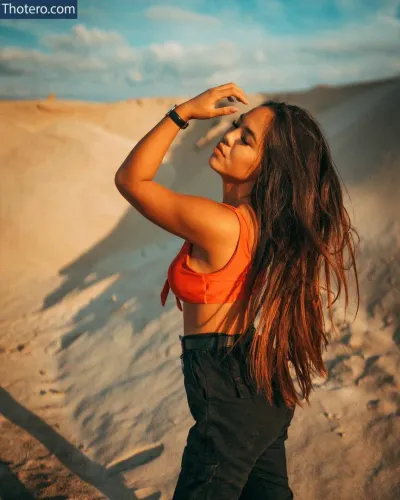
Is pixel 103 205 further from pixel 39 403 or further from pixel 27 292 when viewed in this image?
pixel 39 403

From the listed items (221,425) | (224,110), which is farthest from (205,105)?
(221,425)

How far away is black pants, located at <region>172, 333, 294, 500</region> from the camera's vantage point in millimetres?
1544

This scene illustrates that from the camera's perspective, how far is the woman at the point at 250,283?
5.08 feet

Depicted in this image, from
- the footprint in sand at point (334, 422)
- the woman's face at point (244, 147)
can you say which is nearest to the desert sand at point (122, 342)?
the footprint in sand at point (334, 422)

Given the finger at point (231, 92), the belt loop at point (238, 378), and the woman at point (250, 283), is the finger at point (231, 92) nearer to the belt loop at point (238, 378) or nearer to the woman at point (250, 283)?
the woman at point (250, 283)

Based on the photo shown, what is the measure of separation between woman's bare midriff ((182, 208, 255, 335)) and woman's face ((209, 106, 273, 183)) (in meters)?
0.15

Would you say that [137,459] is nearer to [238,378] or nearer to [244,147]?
[238,378]

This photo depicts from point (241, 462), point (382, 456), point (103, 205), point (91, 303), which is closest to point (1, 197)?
point (103, 205)

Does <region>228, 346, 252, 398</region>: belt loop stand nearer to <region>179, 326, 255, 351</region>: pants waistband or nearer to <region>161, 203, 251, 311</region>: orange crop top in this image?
<region>179, 326, 255, 351</region>: pants waistband

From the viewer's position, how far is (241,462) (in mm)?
1587

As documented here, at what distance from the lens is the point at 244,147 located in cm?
162

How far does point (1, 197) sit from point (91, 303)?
3.20 metres

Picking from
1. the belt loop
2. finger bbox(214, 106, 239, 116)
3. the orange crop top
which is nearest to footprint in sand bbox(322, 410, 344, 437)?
the belt loop

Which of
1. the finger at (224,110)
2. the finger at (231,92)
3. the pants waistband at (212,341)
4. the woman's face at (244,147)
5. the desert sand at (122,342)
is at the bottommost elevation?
the desert sand at (122,342)
